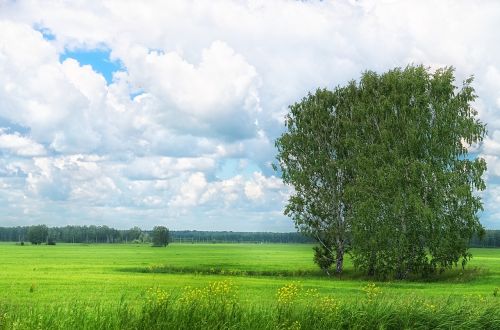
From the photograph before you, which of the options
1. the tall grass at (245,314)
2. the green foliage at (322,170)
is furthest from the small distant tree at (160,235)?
the tall grass at (245,314)

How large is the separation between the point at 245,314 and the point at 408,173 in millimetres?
36566

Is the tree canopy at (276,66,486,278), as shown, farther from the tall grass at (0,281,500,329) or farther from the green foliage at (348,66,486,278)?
the tall grass at (0,281,500,329)

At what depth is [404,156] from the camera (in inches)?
2103

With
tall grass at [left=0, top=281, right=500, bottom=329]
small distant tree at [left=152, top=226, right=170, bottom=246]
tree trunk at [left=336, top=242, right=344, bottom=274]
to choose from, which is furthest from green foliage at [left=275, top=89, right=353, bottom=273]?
small distant tree at [left=152, top=226, right=170, bottom=246]

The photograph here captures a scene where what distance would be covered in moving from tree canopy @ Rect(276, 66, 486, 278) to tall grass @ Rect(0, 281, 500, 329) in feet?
98.0

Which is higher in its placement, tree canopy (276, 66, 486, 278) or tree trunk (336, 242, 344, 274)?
tree canopy (276, 66, 486, 278)

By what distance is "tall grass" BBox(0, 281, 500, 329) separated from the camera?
1756 cm

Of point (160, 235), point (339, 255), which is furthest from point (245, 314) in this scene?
point (160, 235)

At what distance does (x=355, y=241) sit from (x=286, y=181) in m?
10.2

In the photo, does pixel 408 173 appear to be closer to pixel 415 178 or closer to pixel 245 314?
pixel 415 178

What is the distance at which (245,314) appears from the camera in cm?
1888

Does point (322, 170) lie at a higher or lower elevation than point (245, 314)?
higher

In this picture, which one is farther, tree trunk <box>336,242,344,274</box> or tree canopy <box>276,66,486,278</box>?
tree trunk <box>336,242,344,274</box>

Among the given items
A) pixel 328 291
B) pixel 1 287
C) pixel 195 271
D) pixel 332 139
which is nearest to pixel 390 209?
pixel 332 139
